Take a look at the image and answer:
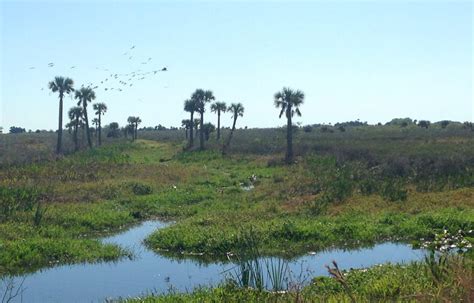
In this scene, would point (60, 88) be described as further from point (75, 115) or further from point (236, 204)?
point (236, 204)

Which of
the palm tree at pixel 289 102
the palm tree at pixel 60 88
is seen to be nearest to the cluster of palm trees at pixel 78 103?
the palm tree at pixel 60 88

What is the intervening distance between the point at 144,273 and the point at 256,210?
963cm

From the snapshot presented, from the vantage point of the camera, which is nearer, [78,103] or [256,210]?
[256,210]

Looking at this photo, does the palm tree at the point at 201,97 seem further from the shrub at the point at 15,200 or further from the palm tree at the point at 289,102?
the shrub at the point at 15,200

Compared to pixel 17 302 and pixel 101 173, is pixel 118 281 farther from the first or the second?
pixel 101 173

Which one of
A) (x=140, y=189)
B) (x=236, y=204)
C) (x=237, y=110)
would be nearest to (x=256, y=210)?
(x=236, y=204)

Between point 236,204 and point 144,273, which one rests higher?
point 236,204

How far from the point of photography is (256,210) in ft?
84.7

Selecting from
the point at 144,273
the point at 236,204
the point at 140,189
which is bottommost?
the point at 144,273

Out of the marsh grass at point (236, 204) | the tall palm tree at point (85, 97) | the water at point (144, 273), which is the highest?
the tall palm tree at point (85, 97)

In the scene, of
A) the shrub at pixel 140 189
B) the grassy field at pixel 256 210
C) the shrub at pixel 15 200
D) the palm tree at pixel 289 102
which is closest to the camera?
the grassy field at pixel 256 210

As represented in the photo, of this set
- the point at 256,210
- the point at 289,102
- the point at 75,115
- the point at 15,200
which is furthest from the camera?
the point at 75,115

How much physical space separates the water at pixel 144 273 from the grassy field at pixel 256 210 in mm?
799

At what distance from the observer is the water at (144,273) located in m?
14.9
